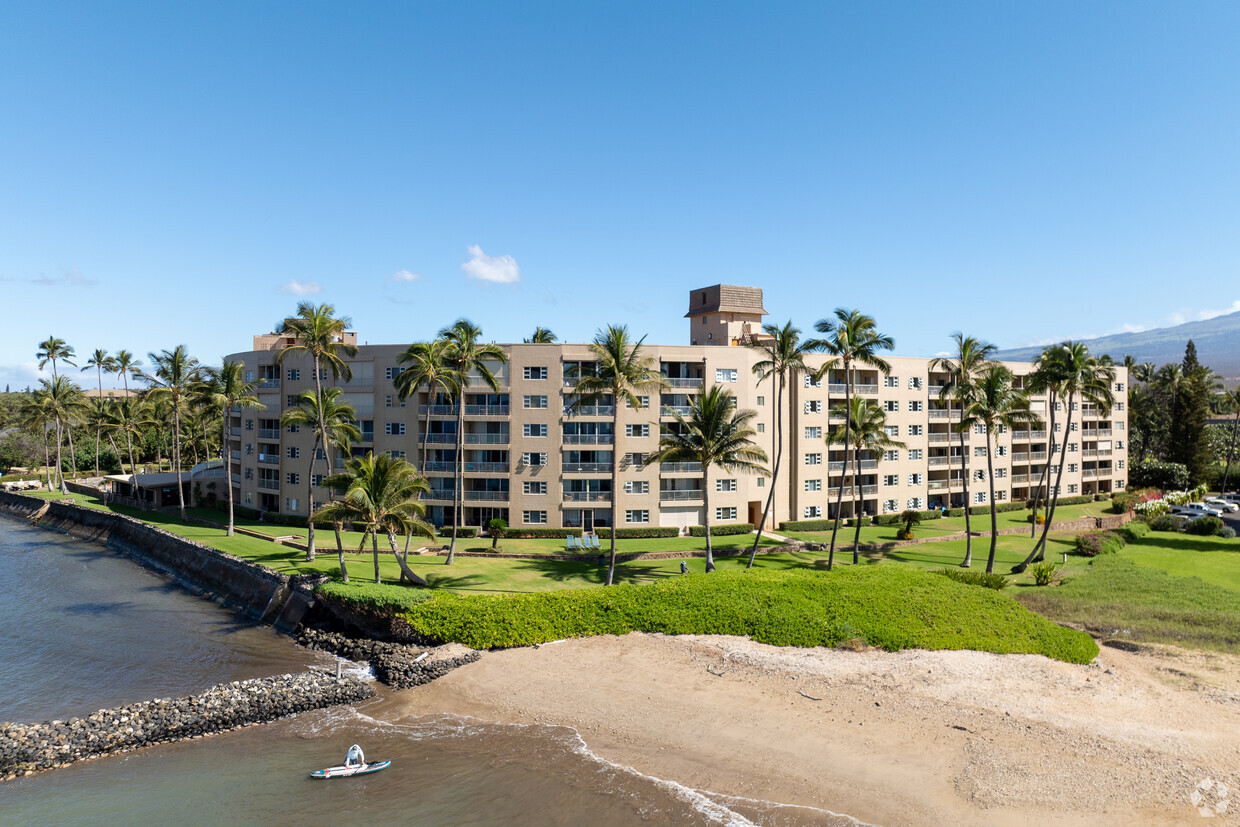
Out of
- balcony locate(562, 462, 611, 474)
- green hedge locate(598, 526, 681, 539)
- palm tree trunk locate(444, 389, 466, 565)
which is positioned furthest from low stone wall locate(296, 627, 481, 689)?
balcony locate(562, 462, 611, 474)

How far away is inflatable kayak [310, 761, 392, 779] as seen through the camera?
958 inches

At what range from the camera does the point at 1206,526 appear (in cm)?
6612

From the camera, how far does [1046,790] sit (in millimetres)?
22203

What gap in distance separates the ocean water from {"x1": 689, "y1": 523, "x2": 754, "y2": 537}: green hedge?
115 ft

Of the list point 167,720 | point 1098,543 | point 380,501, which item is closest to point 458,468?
point 380,501

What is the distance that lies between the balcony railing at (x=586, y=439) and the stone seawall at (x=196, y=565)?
25.2 metres

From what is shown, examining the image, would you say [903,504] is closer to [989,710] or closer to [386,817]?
[989,710]

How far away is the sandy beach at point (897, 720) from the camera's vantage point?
22.1 meters

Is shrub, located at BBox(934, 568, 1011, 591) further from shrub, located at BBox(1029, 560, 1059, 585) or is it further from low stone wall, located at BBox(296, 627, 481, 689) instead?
low stone wall, located at BBox(296, 627, 481, 689)

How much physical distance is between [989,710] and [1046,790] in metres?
5.65

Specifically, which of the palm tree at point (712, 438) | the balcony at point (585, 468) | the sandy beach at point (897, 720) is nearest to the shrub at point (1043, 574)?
the sandy beach at point (897, 720)

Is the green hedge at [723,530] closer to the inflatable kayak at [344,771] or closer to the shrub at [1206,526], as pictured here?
the inflatable kayak at [344,771]

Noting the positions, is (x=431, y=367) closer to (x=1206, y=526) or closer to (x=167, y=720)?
(x=167, y=720)

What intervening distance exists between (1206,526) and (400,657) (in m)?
74.1
